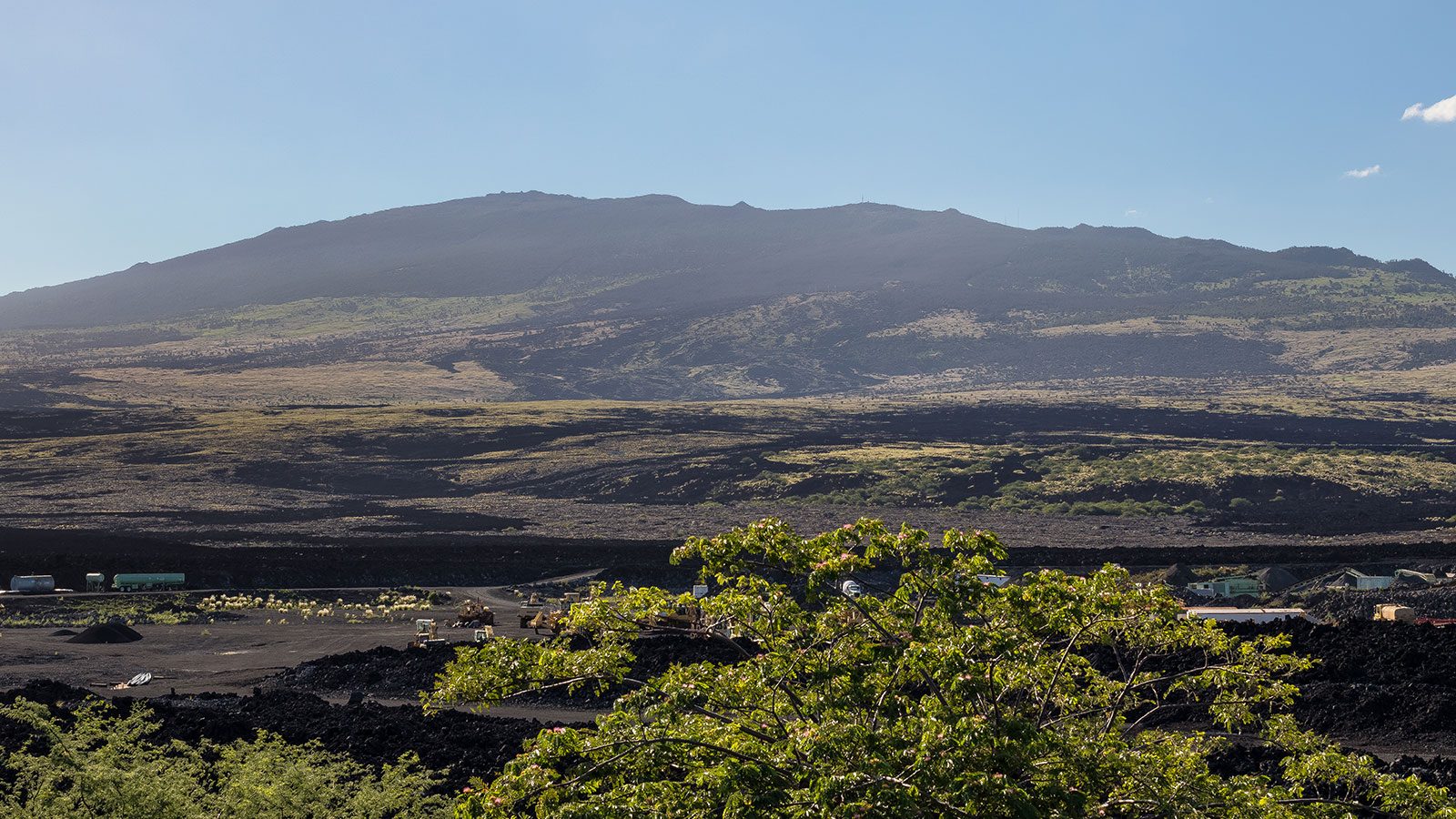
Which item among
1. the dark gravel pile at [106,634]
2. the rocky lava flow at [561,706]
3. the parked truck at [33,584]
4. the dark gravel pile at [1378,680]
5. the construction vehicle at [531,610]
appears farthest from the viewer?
the parked truck at [33,584]

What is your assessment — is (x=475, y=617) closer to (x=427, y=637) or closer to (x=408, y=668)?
(x=427, y=637)

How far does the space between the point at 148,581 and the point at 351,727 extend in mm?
39883

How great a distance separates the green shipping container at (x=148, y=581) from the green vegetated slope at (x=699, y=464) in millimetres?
26442

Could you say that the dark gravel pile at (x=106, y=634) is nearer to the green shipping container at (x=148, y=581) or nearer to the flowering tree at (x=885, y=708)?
the green shipping container at (x=148, y=581)

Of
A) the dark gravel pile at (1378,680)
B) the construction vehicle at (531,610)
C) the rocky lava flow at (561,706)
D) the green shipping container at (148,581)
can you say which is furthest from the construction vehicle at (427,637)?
the dark gravel pile at (1378,680)

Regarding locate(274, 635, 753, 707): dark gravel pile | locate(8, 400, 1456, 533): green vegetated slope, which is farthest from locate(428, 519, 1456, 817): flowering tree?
locate(8, 400, 1456, 533): green vegetated slope

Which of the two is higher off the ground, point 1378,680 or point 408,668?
point 1378,680

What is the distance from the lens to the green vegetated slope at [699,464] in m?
95.8

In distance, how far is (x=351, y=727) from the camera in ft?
81.9

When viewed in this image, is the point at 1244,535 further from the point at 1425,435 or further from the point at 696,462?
the point at 1425,435

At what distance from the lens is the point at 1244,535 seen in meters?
78.4

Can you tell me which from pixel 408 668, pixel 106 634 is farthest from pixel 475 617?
pixel 106 634

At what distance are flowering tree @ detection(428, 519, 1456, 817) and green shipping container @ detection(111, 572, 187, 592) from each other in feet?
182

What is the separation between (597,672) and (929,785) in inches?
131
